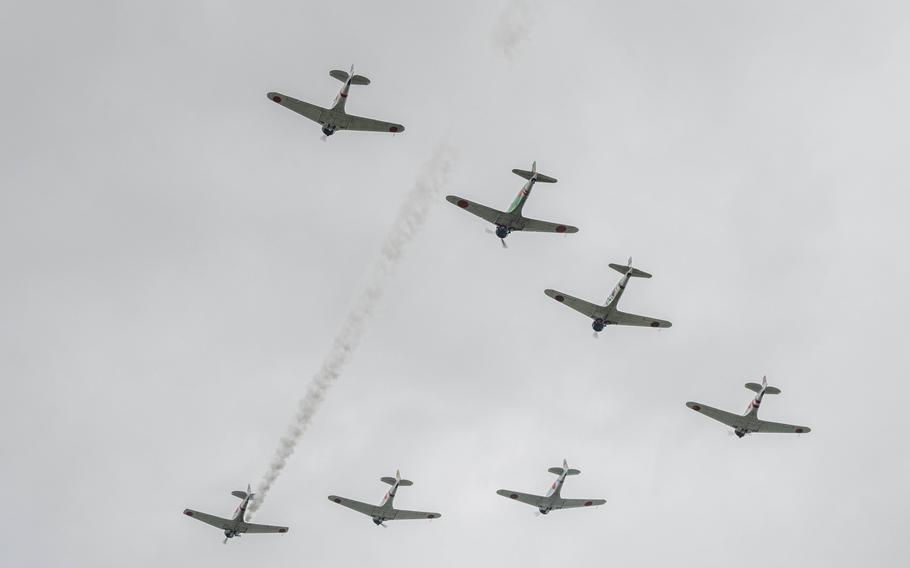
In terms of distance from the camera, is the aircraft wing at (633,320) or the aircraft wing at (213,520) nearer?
the aircraft wing at (633,320)

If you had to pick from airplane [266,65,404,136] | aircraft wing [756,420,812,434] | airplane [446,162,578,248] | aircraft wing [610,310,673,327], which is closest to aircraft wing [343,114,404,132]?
airplane [266,65,404,136]

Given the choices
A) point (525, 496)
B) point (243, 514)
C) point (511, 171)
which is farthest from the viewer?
point (525, 496)

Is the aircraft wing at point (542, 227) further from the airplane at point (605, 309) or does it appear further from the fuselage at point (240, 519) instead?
the fuselage at point (240, 519)

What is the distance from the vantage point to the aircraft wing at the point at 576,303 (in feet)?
260

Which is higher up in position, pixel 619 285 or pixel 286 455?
pixel 619 285

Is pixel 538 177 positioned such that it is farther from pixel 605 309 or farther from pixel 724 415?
pixel 724 415

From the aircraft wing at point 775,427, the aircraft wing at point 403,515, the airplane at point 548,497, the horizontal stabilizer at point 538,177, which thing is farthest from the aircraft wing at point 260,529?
the aircraft wing at point 775,427

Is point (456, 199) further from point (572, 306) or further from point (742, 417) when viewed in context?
point (742, 417)

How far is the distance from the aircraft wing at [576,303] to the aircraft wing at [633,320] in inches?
54.3

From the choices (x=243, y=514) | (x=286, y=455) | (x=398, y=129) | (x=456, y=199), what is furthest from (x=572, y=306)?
(x=243, y=514)

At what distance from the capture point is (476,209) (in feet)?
240

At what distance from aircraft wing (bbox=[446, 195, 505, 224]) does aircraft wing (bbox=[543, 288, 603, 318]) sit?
345 inches

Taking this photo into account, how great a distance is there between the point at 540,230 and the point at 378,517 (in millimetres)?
31119

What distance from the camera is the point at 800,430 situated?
3519 inches
